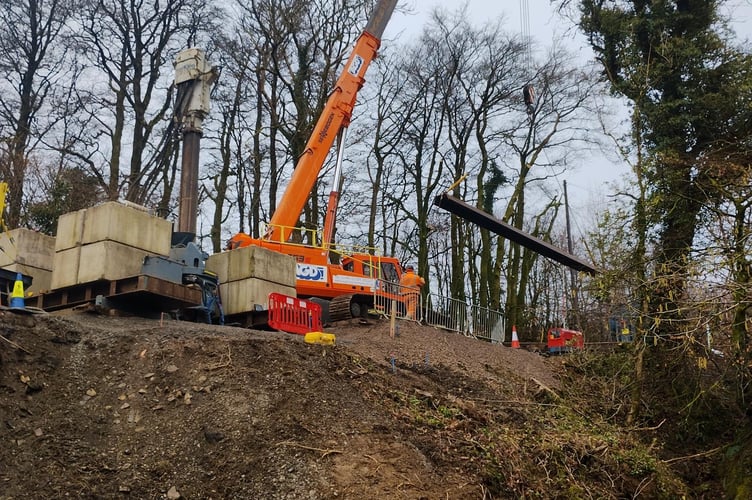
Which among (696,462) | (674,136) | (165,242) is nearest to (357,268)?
(165,242)

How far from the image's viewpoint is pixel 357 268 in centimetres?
1902

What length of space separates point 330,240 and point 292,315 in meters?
3.74

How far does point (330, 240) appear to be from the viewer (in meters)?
19.4

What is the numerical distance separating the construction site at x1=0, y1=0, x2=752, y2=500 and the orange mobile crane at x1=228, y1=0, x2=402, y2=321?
0.19ft

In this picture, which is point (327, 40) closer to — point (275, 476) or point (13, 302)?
point (13, 302)

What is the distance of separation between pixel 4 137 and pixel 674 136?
1802 cm

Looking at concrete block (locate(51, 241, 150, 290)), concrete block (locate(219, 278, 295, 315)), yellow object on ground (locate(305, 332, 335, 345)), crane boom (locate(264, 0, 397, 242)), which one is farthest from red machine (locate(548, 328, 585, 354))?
concrete block (locate(51, 241, 150, 290))

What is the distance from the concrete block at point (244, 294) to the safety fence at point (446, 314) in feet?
10.2

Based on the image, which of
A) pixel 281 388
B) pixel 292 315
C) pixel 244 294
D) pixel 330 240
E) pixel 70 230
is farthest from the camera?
pixel 330 240

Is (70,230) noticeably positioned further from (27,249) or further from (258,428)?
(258,428)

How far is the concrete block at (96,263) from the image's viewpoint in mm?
13414

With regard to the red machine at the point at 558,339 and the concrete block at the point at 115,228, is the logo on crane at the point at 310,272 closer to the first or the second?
the concrete block at the point at 115,228

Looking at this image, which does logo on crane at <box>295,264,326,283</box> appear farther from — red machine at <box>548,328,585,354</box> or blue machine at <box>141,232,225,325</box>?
red machine at <box>548,328,585,354</box>

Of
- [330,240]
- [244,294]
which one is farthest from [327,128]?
[244,294]
